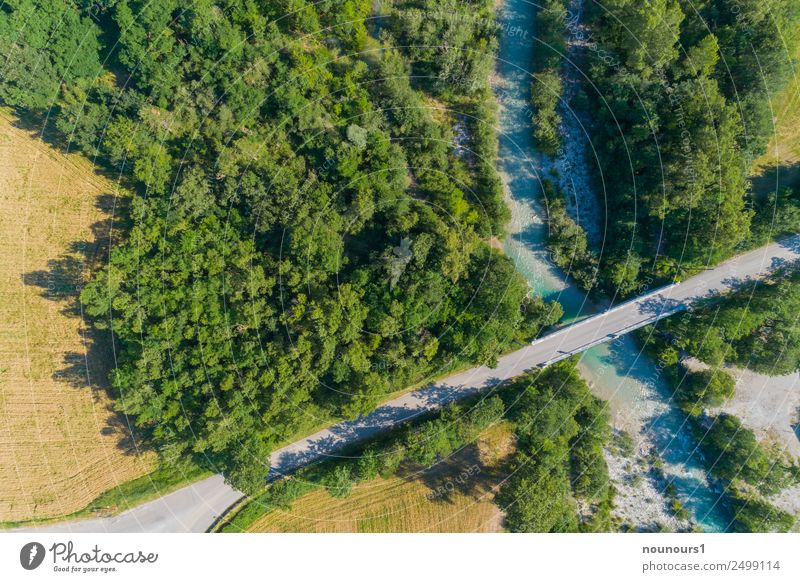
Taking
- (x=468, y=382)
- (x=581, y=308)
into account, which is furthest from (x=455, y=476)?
(x=581, y=308)

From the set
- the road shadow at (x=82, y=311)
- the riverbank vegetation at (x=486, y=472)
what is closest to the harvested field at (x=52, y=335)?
the road shadow at (x=82, y=311)

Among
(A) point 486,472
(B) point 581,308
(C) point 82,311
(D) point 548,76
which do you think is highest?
(D) point 548,76

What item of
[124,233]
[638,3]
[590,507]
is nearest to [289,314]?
[124,233]

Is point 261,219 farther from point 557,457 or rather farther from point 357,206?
point 557,457

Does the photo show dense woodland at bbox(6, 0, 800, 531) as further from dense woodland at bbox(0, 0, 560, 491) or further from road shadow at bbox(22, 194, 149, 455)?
road shadow at bbox(22, 194, 149, 455)

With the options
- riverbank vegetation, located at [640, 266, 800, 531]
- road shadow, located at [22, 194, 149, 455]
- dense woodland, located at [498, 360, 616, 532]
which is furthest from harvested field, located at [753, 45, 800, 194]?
road shadow, located at [22, 194, 149, 455]

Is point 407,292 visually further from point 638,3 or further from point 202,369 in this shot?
point 638,3
